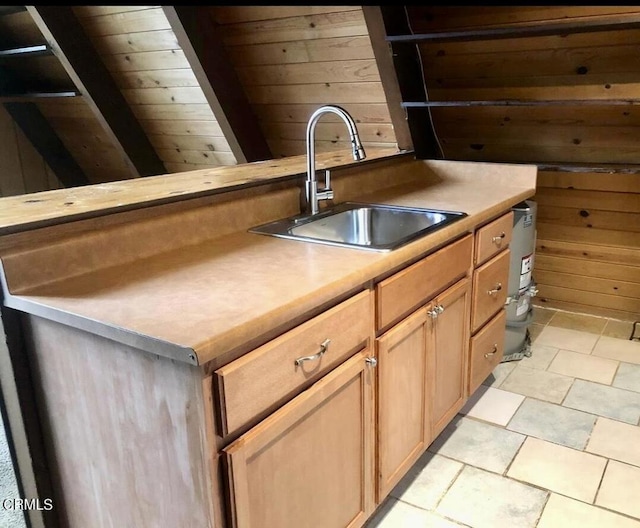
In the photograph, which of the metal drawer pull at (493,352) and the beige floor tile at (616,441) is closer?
the beige floor tile at (616,441)

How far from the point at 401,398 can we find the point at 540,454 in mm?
771

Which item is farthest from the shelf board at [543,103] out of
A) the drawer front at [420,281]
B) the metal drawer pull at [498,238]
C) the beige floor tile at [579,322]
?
the beige floor tile at [579,322]

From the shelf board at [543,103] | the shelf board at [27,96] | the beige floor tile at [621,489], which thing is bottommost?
the beige floor tile at [621,489]

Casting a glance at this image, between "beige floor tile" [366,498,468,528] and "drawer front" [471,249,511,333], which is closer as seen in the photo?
"beige floor tile" [366,498,468,528]

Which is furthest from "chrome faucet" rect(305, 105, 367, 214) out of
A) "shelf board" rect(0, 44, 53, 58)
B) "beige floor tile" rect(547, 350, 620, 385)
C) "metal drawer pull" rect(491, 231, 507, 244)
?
"shelf board" rect(0, 44, 53, 58)

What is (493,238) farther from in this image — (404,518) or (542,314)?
(542,314)

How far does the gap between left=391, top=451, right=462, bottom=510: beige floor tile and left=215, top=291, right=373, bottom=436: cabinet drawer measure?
2.40 ft

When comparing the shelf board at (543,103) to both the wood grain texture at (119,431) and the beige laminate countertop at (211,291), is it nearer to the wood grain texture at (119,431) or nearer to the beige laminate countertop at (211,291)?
the beige laminate countertop at (211,291)

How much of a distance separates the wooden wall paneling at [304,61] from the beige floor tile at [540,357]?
130cm

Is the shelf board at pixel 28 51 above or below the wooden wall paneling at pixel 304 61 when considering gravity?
above

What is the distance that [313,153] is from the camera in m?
1.99

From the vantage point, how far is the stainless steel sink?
2014 mm

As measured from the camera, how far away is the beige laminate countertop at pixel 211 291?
111 centimetres

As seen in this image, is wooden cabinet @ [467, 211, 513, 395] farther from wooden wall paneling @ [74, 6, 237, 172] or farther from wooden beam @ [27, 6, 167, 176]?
wooden beam @ [27, 6, 167, 176]
